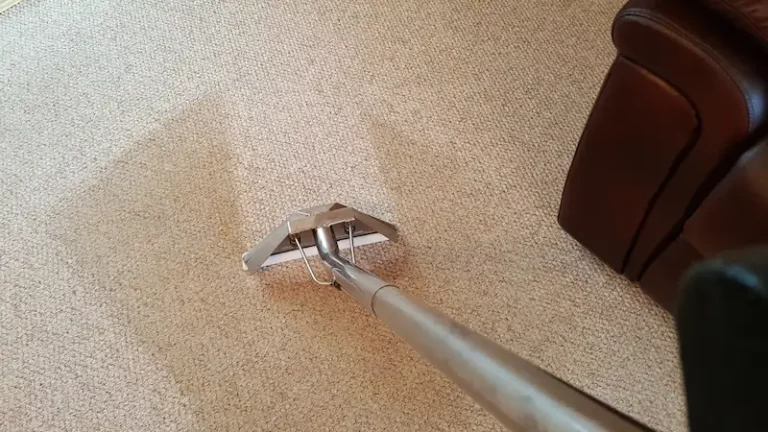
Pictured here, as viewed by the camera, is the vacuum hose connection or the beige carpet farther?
the beige carpet

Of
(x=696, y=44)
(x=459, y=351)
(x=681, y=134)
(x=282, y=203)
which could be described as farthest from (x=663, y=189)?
(x=282, y=203)

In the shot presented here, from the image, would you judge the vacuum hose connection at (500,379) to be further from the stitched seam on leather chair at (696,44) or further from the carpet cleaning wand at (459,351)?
the stitched seam on leather chair at (696,44)

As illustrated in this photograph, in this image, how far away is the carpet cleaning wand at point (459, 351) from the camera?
0.56 metres

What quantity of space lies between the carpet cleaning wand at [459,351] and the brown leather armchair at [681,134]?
→ 305 millimetres

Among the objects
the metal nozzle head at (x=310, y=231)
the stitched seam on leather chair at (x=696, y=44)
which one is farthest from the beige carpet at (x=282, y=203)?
the stitched seam on leather chair at (x=696, y=44)

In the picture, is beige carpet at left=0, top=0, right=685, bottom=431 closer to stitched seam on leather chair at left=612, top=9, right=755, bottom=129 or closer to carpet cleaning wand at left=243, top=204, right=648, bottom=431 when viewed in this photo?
carpet cleaning wand at left=243, top=204, right=648, bottom=431

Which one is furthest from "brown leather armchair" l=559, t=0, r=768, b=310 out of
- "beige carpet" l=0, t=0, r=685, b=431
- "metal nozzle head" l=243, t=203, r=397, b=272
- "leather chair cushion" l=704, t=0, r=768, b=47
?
"metal nozzle head" l=243, t=203, r=397, b=272

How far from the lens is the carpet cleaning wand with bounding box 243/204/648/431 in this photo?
56 cm

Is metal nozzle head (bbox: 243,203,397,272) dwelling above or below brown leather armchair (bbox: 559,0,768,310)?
below

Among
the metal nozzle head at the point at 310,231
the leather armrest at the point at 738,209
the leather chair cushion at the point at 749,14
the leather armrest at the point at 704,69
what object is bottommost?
the metal nozzle head at the point at 310,231

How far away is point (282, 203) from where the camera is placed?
141cm

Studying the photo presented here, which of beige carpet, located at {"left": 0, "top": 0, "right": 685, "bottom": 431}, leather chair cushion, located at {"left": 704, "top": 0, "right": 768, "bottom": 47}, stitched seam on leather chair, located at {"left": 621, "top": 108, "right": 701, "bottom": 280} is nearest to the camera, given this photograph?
leather chair cushion, located at {"left": 704, "top": 0, "right": 768, "bottom": 47}

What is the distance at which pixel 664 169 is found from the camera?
0.98m

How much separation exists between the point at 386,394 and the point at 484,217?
39cm
